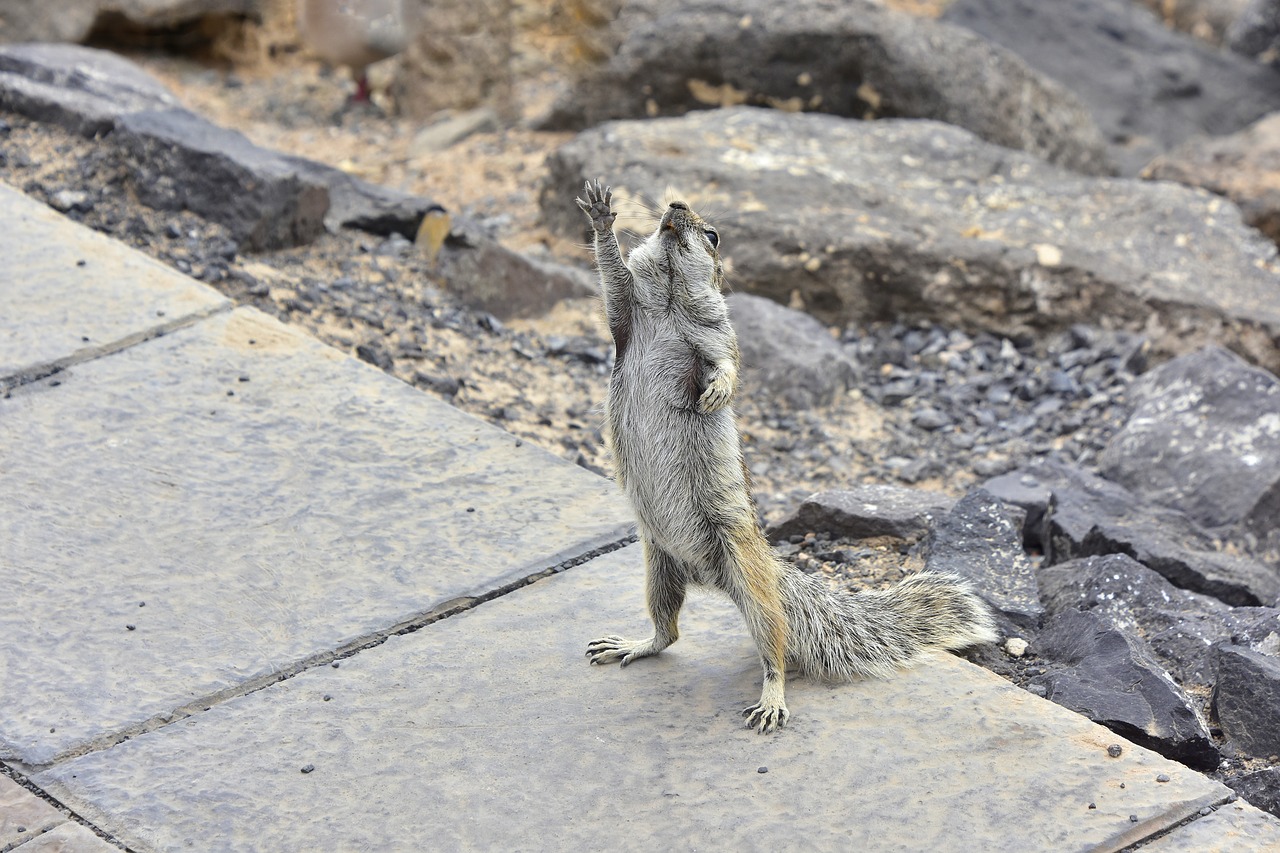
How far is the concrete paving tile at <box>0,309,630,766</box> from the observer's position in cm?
336

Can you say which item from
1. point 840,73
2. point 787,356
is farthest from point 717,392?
point 840,73

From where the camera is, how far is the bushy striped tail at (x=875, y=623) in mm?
3494

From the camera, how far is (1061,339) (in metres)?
7.01

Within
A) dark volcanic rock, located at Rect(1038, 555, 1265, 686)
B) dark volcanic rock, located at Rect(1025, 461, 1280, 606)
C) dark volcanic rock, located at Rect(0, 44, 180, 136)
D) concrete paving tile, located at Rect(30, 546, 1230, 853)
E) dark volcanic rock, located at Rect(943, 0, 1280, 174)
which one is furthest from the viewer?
dark volcanic rock, located at Rect(943, 0, 1280, 174)

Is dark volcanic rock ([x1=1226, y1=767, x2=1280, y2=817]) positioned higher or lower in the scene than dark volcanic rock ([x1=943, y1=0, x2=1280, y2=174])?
lower

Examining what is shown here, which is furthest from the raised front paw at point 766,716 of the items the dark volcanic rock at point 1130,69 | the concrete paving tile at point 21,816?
the dark volcanic rock at point 1130,69

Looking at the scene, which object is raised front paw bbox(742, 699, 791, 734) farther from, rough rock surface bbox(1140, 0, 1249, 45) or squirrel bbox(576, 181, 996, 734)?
rough rock surface bbox(1140, 0, 1249, 45)

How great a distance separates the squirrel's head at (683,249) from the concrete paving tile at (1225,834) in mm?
1638

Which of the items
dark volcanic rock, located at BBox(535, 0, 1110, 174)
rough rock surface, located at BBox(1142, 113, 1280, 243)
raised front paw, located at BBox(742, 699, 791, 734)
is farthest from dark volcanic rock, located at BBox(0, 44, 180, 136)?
rough rock surface, located at BBox(1142, 113, 1280, 243)

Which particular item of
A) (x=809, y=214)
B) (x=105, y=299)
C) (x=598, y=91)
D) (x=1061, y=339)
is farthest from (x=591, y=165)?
(x=105, y=299)

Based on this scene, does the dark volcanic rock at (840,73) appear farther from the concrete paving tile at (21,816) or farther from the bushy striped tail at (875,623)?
the concrete paving tile at (21,816)

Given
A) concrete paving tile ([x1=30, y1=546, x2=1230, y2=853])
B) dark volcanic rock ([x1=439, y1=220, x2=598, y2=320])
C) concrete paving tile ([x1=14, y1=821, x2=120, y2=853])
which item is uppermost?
dark volcanic rock ([x1=439, y1=220, x2=598, y2=320])

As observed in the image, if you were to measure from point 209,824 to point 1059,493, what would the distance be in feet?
11.0

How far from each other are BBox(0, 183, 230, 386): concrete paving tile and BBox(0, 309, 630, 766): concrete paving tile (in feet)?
0.40
